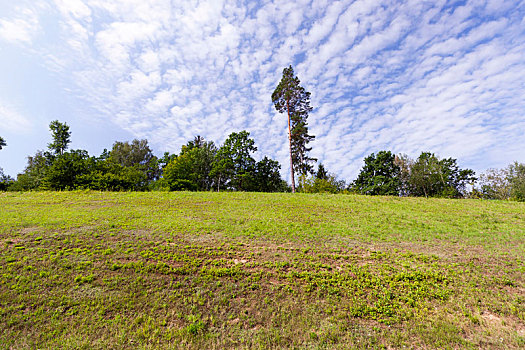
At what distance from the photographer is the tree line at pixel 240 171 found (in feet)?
91.5

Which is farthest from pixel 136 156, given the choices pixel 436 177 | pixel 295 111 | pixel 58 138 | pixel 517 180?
pixel 517 180

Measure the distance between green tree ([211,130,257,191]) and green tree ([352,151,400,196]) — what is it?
104ft

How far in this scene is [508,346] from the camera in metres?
4.26

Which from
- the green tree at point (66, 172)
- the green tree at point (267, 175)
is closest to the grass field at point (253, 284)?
the green tree at point (66, 172)

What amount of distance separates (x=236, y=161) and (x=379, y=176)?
1425 inches

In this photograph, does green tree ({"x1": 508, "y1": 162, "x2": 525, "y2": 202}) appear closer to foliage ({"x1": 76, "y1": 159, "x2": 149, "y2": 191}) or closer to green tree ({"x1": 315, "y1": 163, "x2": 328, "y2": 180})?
Result: green tree ({"x1": 315, "y1": 163, "x2": 328, "y2": 180})

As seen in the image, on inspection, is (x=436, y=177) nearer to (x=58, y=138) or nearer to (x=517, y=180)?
(x=517, y=180)

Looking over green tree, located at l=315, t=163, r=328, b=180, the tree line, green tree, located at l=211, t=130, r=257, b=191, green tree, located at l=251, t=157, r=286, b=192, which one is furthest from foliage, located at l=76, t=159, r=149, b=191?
green tree, located at l=315, t=163, r=328, b=180

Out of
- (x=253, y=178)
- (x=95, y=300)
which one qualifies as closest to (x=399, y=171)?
(x=253, y=178)

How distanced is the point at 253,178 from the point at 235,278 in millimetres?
36591

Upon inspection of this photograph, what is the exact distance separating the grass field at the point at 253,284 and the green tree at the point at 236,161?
27.6 m

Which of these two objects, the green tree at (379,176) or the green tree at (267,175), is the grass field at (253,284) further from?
the green tree at (379,176)

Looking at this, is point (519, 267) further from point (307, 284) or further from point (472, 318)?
point (307, 284)

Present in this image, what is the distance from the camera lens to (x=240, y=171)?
1596 inches
